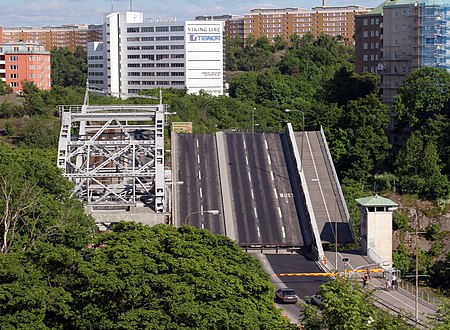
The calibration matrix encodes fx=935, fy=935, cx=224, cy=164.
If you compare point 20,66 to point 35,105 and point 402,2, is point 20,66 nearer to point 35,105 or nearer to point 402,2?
point 35,105

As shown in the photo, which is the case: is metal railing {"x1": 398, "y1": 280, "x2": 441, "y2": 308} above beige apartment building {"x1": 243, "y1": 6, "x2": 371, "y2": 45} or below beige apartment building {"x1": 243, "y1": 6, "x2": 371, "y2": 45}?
below

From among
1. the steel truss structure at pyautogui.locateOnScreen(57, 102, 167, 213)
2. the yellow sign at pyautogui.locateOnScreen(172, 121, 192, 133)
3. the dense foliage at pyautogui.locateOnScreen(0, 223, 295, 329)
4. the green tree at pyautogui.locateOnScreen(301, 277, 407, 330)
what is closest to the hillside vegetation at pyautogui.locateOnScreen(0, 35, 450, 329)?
the dense foliage at pyautogui.locateOnScreen(0, 223, 295, 329)

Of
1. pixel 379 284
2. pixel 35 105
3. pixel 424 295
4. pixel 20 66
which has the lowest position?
pixel 424 295

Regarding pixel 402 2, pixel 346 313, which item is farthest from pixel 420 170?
pixel 346 313

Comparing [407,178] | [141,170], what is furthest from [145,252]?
[407,178]

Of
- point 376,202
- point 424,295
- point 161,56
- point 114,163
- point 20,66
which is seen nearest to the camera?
point 424,295

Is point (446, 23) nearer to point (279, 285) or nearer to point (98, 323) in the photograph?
point (279, 285)

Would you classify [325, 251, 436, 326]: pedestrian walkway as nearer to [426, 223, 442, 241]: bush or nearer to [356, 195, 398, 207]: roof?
[356, 195, 398, 207]: roof
